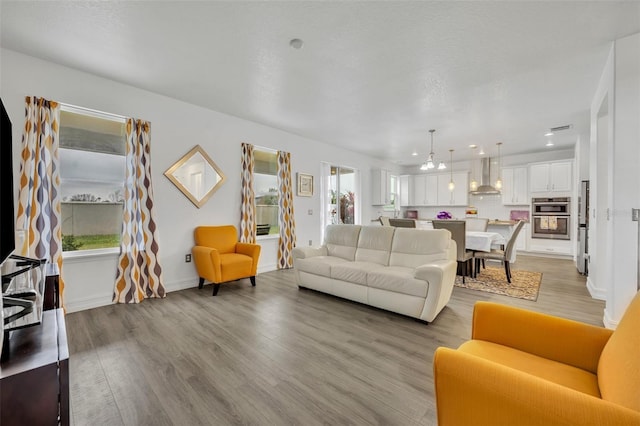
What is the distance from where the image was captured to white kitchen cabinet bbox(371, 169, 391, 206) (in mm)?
7672

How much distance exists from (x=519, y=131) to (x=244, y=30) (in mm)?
5421

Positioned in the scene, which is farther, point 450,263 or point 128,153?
point 128,153

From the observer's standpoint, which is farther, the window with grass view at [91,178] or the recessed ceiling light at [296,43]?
the window with grass view at [91,178]

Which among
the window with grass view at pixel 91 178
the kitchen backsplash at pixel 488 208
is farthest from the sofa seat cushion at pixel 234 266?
the kitchen backsplash at pixel 488 208

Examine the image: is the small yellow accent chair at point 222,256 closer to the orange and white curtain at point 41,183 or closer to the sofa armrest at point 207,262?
the sofa armrest at point 207,262

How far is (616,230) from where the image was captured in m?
2.53

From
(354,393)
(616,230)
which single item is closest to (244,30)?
(354,393)

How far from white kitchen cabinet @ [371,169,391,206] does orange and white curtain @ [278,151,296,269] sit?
10.4ft

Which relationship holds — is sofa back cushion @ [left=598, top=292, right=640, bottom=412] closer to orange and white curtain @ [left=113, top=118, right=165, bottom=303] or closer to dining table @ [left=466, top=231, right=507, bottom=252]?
dining table @ [left=466, top=231, right=507, bottom=252]

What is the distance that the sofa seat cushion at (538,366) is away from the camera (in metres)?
1.16

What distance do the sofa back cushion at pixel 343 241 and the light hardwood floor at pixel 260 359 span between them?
81 centimetres

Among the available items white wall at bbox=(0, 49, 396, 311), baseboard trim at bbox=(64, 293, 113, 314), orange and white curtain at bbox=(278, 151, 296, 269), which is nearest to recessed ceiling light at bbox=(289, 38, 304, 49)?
white wall at bbox=(0, 49, 396, 311)

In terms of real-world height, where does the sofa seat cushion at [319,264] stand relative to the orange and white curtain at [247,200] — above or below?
below

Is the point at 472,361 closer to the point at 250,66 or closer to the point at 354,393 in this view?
the point at 354,393
